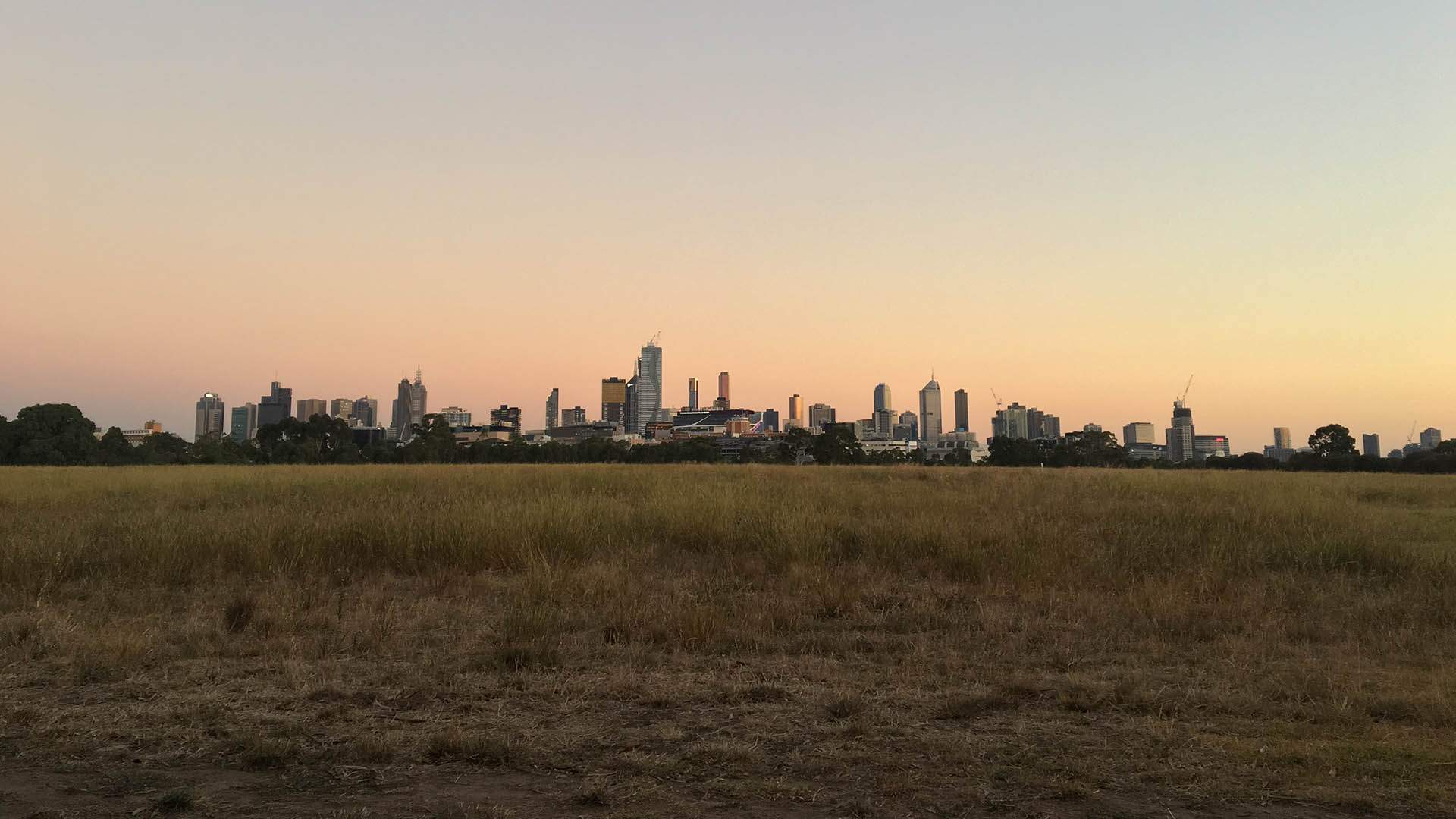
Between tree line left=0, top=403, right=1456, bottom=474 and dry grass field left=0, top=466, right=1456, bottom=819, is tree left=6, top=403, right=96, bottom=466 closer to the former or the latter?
tree line left=0, top=403, right=1456, bottom=474

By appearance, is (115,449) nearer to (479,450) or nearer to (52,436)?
(52,436)

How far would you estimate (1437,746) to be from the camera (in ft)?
14.3

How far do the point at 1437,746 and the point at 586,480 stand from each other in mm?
17718

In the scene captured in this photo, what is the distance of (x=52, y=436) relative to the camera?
6016cm

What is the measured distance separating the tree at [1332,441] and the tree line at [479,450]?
7 centimetres

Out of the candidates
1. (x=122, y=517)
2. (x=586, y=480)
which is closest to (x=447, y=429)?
(x=586, y=480)

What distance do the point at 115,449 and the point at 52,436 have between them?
16.8ft

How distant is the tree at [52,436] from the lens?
58.0 meters

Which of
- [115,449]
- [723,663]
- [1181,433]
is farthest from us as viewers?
[1181,433]

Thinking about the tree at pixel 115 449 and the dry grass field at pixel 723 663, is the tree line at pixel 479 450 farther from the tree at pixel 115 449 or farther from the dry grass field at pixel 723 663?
the dry grass field at pixel 723 663

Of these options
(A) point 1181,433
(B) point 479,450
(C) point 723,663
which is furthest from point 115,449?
(A) point 1181,433

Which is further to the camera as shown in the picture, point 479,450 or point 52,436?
point 479,450

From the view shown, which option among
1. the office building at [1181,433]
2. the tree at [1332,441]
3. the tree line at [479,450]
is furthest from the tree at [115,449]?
the office building at [1181,433]

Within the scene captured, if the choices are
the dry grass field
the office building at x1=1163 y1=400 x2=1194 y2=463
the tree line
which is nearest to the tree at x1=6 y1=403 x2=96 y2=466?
the tree line
